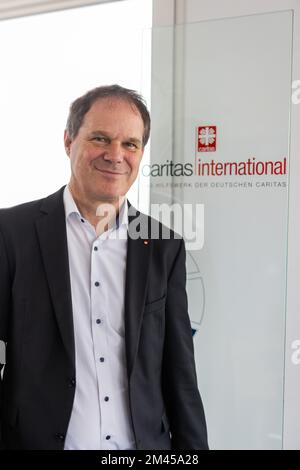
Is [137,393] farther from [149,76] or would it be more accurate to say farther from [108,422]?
[149,76]

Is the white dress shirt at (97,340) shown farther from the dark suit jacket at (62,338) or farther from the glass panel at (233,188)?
the glass panel at (233,188)

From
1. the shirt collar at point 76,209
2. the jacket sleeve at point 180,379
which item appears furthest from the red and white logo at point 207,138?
the jacket sleeve at point 180,379

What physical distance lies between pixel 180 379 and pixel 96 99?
0.93m

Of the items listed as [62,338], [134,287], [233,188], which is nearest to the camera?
[62,338]

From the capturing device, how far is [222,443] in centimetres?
185

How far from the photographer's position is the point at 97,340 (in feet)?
4.92

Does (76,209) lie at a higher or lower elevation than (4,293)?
higher

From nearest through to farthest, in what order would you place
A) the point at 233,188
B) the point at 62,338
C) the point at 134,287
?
the point at 62,338 → the point at 134,287 → the point at 233,188

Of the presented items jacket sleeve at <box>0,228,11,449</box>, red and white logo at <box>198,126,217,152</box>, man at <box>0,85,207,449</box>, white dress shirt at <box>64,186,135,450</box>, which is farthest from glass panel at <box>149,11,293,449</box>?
jacket sleeve at <box>0,228,11,449</box>

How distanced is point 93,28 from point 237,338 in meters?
1.53

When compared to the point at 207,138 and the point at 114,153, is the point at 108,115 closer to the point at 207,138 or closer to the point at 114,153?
the point at 114,153

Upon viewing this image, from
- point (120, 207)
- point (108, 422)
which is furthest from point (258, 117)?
point (108, 422)

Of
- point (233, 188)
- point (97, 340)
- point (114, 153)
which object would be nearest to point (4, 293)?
point (97, 340)

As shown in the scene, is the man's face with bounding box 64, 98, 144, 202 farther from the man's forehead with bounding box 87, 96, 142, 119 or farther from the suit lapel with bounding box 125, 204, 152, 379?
the suit lapel with bounding box 125, 204, 152, 379
